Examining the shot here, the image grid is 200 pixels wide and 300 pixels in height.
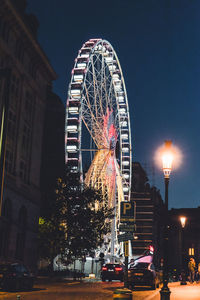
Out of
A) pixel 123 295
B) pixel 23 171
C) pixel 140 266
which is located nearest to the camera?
pixel 123 295

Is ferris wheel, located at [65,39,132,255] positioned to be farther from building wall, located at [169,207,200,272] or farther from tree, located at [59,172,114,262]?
building wall, located at [169,207,200,272]

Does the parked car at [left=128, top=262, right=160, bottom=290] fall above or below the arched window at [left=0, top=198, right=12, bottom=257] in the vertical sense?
below

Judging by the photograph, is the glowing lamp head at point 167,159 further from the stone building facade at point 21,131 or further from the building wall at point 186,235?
the building wall at point 186,235

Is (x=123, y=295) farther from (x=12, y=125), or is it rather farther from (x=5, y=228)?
(x=12, y=125)

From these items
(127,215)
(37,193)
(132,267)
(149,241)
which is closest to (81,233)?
(37,193)

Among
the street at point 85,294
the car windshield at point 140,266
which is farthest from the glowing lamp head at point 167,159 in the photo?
the car windshield at point 140,266

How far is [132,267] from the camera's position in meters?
29.2

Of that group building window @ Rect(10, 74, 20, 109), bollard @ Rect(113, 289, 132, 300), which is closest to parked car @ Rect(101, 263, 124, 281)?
building window @ Rect(10, 74, 20, 109)

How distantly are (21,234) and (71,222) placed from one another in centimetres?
760

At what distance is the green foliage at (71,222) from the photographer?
43781 millimetres

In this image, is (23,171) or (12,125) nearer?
(12,125)

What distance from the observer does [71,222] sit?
4412cm

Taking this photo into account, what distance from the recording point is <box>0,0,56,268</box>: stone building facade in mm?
45750

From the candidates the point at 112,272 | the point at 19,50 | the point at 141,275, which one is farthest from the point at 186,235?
the point at 141,275
